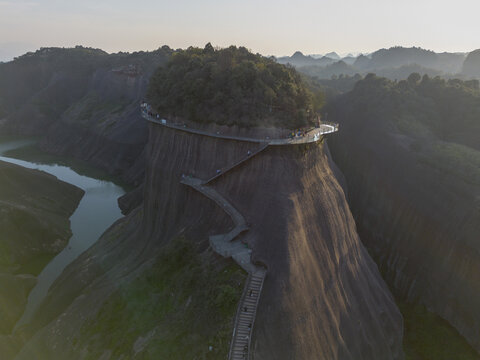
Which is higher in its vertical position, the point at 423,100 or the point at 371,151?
the point at 423,100

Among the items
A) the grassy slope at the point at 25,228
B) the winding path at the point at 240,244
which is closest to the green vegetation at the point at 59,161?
the grassy slope at the point at 25,228

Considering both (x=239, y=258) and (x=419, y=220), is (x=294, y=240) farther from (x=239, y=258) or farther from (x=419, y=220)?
(x=419, y=220)

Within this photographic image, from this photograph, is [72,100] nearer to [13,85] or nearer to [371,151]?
[13,85]

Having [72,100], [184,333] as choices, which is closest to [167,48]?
[72,100]

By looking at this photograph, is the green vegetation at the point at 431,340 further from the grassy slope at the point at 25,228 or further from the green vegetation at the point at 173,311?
the grassy slope at the point at 25,228

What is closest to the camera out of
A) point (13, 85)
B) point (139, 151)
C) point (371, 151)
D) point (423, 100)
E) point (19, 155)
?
point (371, 151)

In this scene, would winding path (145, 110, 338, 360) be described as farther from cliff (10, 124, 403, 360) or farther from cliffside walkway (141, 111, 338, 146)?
cliff (10, 124, 403, 360)

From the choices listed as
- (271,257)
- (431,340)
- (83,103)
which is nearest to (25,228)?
(271,257)
